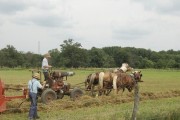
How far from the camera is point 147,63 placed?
12544 centimetres

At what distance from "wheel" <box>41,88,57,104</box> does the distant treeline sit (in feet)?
292

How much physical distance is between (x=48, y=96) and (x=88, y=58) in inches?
3904

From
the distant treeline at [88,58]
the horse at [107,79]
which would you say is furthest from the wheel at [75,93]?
the distant treeline at [88,58]

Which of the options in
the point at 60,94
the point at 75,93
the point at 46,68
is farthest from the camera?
the point at 75,93

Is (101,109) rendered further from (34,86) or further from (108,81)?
(108,81)

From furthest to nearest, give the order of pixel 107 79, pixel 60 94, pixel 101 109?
pixel 107 79, pixel 60 94, pixel 101 109

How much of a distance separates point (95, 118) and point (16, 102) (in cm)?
618

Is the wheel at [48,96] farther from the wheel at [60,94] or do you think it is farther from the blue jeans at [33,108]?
the blue jeans at [33,108]

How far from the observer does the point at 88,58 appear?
11531 cm

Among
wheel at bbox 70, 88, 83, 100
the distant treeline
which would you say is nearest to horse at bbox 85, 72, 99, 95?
wheel at bbox 70, 88, 83, 100

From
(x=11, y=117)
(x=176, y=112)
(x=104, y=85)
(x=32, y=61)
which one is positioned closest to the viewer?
(x=176, y=112)

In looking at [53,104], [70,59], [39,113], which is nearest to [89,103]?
[53,104]

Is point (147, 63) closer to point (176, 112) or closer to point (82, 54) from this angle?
point (82, 54)

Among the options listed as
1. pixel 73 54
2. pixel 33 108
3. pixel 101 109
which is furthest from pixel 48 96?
pixel 73 54
